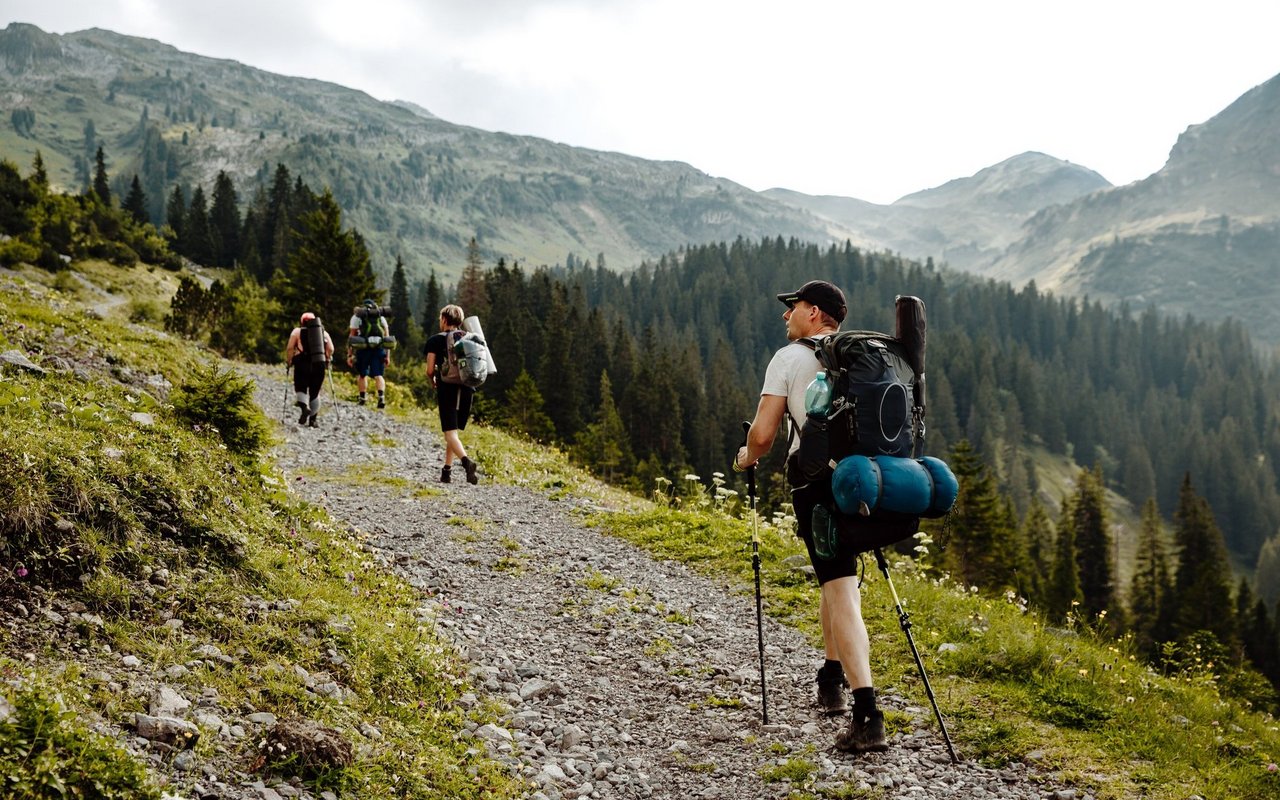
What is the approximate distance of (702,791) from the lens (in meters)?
5.51

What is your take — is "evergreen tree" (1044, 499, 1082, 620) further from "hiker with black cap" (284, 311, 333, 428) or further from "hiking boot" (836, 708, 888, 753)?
"hiking boot" (836, 708, 888, 753)

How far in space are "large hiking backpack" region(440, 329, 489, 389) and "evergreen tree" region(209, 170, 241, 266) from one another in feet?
346

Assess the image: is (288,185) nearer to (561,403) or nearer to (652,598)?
(561,403)

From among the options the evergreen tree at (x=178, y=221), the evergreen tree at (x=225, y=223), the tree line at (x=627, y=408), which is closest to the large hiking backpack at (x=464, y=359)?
the tree line at (x=627, y=408)

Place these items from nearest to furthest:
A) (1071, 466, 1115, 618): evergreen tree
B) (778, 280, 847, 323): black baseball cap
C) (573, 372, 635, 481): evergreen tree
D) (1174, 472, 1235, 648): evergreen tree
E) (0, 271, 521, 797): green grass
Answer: (0, 271, 521, 797): green grass
(778, 280, 847, 323): black baseball cap
(1174, 472, 1235, 648): evergreen tree
(573, 372, 635, 481): evergreen tree
(1071, 466, 1115, 618): evergreen tree

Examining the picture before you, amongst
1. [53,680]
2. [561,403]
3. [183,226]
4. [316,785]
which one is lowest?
[561,403]

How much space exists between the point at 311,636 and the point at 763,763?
12.4 feet

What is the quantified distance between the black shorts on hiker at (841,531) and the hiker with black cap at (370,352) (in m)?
19.2

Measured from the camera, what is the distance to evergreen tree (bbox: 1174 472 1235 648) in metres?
64.5

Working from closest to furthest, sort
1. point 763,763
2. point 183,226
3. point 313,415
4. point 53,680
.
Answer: point 53,680
point 763,763
point 313,415
point 183,226

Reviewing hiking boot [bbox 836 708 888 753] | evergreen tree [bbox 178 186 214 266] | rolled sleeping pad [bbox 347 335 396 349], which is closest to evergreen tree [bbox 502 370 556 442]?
rolled sleeping pad [bbox 347 335 396 349]

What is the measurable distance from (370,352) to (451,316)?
35.5 feet

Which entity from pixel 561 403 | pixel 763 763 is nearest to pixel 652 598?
pixel 763 763

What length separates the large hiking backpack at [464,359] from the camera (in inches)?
576
